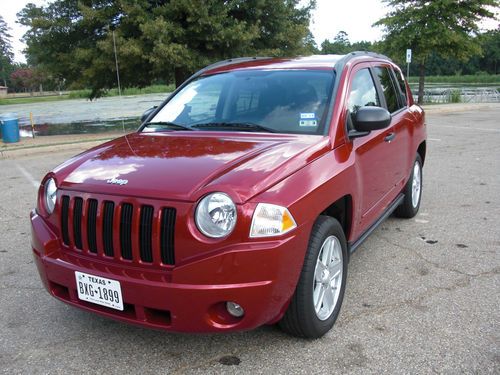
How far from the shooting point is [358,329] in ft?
10.00

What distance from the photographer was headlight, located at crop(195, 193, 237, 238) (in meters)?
2.40

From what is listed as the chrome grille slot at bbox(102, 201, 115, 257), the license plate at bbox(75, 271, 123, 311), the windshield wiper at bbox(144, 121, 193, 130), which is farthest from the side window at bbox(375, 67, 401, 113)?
the license plate at bbox(75, 271, 123, 311)

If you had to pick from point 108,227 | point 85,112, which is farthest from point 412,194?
point 85,112

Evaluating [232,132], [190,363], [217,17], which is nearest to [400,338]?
[190,363]

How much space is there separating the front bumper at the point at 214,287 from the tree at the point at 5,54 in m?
121

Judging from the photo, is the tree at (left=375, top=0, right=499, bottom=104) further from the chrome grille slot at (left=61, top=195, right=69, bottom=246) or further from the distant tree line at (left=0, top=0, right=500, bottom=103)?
the chrome grille slot at (left=61, top=195, right=69, bottom=246)

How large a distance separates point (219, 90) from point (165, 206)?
6.14 ft

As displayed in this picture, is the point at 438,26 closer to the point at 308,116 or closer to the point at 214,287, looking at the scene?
the point at 308,116

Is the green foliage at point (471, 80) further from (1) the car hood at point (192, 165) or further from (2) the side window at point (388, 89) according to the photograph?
(1) the car hood at point (192, 165)

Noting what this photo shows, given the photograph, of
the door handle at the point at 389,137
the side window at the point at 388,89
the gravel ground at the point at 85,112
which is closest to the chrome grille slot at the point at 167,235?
the door handle at the point at 389,137

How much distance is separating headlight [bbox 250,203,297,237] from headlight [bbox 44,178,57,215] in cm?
129

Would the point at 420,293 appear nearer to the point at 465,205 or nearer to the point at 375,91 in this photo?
the point at 375,91

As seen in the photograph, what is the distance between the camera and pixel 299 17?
58.4ft

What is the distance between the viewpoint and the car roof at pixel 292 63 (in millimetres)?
3822
